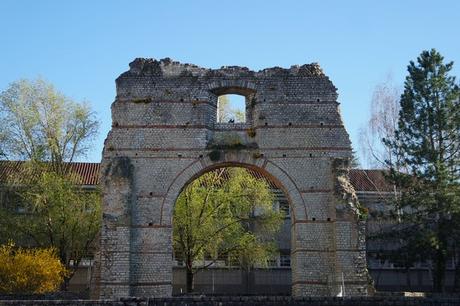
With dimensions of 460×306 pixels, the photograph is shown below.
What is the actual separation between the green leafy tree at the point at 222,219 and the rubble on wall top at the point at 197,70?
28.8ft

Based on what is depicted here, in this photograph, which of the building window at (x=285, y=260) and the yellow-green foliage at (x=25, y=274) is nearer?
the yellow-green foliage at (x=25, y=274)

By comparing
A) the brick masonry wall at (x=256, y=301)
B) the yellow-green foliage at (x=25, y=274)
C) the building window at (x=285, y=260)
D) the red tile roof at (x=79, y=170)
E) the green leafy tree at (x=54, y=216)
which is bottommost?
the brick masonry wall at (x=256, y=301)

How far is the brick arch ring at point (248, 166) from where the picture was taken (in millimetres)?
21531

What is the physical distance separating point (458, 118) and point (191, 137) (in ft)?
45.8

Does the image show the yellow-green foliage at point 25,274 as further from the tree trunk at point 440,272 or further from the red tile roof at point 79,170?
the tree trunk at point 440,272

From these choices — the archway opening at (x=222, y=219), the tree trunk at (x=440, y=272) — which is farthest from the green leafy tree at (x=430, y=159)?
the archway opening at (x=222, y=219)

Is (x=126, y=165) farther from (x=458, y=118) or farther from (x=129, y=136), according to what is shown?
(x=458, y=118)

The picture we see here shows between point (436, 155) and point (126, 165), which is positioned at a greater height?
point (436, 155)

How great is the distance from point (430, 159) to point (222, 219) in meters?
10.1

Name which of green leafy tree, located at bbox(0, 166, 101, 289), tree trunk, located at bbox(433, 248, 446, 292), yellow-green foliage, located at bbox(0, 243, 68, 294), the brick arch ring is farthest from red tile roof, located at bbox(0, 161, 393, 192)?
the brick arch ring

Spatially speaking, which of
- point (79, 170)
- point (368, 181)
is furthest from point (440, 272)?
Result: point (79, 170)

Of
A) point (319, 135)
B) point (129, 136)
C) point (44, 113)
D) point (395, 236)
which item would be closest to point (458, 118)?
point (395, 236)

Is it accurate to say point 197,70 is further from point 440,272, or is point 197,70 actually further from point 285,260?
point 285,260

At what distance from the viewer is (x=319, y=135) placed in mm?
22078
